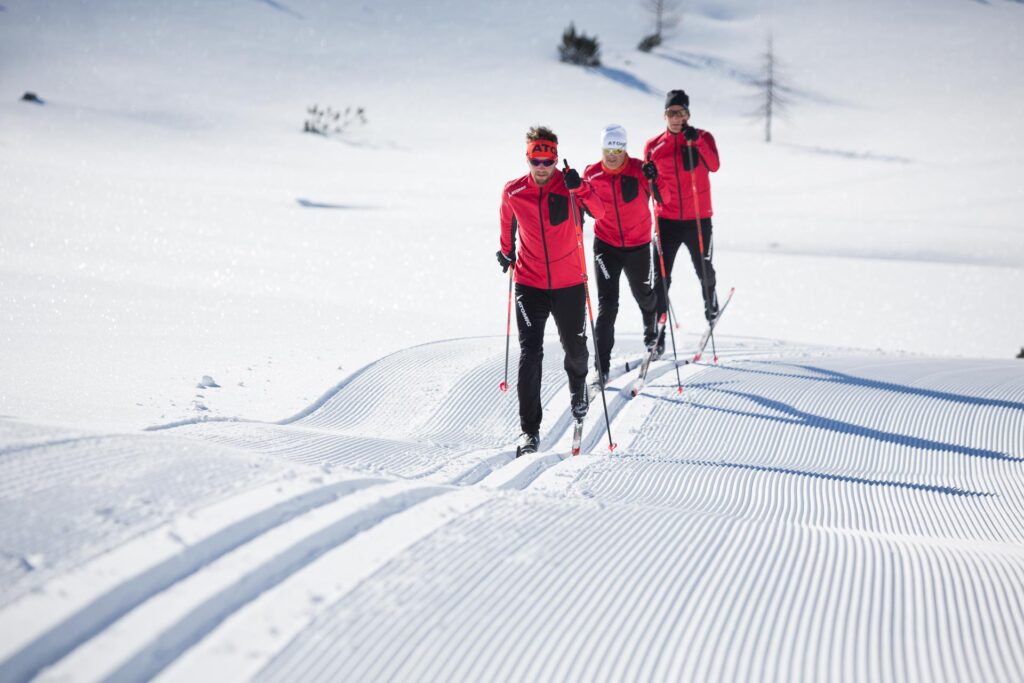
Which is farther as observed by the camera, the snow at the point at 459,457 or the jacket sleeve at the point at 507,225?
the jacket sleeve at the point at 507,225

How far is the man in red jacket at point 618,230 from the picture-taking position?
5148 mm

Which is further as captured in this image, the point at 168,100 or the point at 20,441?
the point at 168,100

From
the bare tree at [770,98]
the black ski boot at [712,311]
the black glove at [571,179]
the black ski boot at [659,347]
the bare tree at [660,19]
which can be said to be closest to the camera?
the black glove at [571,179]

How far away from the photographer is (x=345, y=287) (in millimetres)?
9523

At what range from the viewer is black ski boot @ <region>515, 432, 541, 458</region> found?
4369 millimetres

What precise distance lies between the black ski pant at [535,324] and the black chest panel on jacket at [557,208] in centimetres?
37

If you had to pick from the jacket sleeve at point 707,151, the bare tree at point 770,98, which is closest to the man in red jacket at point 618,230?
the jacket sleeve at point 707,151

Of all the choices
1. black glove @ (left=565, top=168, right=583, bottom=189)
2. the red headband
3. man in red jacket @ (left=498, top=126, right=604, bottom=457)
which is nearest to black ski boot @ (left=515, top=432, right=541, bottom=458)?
man in red jacket @ (left=498, top=126, right=604, bottom=457)

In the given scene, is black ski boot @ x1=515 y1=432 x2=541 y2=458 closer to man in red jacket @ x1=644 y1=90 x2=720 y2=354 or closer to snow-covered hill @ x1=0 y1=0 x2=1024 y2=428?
snow-covered hill @ x1=0 y1=0 x2=1024 y2=428

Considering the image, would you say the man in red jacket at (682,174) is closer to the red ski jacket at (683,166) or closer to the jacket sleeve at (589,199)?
the red ski jacket at (683,166)

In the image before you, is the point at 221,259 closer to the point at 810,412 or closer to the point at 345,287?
Answer: the point at 345,287

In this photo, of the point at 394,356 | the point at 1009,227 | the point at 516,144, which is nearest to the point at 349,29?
the point at 516,144

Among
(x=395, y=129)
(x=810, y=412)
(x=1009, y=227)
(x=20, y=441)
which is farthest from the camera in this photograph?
(x=395, y=129)

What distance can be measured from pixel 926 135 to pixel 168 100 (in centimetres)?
2439
